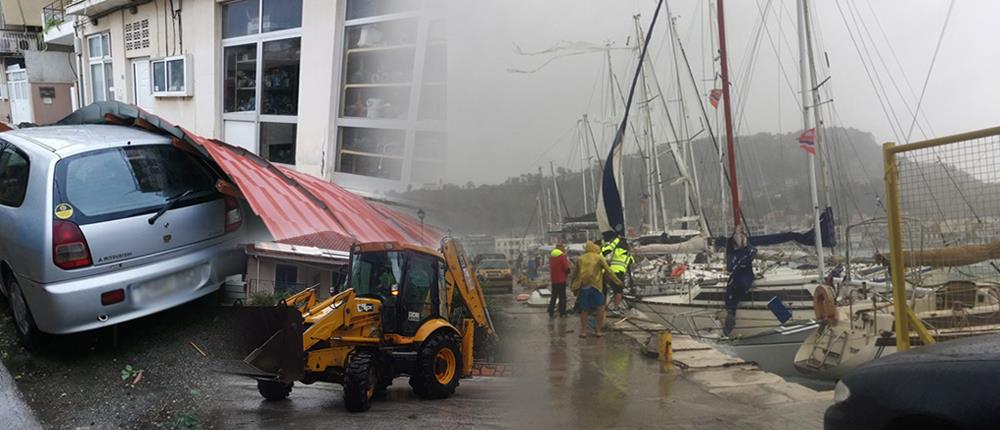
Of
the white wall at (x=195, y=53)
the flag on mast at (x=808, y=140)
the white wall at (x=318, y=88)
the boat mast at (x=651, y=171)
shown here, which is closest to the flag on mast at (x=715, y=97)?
the flag on mast at (x=808, y=140)

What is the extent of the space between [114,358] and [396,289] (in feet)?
5.06

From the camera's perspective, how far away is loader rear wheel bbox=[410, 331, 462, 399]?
2549 millimetres

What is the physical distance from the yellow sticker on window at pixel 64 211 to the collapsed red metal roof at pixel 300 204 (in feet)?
1.83

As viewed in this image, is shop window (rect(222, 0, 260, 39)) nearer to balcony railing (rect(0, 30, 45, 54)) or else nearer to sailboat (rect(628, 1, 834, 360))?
→ sailboat (rect(628, 1, 834, 360))

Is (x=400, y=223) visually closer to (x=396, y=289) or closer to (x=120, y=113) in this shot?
(x=396, y=289)

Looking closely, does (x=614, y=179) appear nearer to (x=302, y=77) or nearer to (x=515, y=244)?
(x=515, y=244)

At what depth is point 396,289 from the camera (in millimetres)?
2666

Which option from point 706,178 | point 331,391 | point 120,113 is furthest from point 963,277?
point 120,113

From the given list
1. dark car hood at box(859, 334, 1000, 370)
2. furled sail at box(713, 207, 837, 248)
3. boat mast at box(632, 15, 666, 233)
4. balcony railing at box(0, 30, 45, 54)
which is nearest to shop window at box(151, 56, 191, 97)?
boat mast at box(632, 15, 666, 233)

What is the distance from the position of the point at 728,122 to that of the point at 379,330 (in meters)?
3.21

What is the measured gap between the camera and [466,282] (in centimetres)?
231

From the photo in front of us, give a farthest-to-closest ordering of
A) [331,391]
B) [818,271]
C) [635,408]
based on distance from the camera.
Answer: [818,271] → [635,408] → [331,391]

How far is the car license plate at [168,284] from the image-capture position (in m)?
2.90

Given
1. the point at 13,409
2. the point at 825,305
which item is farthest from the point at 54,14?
the point at 825,305
